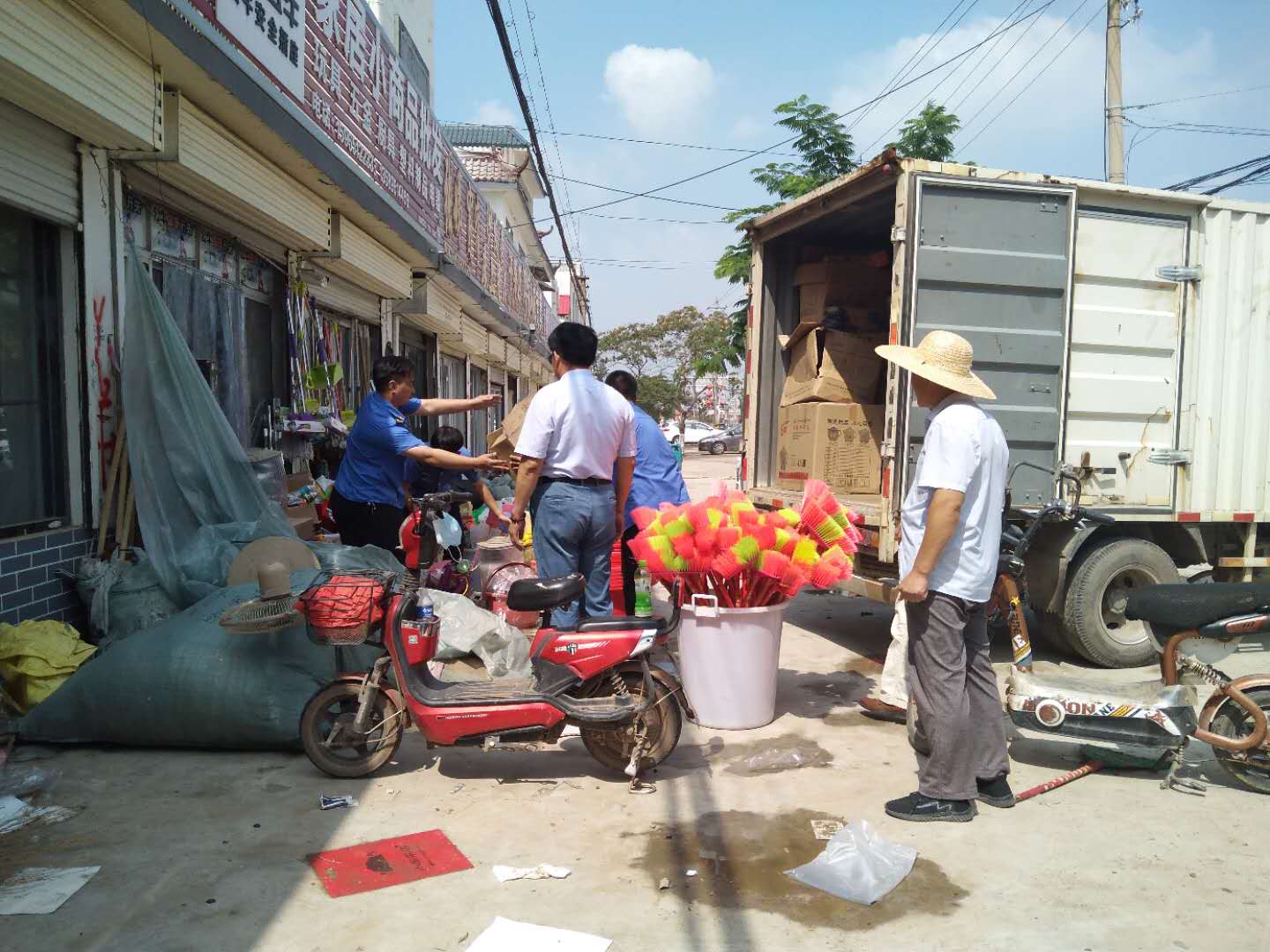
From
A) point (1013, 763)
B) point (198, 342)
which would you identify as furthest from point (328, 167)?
point (1013, 763)

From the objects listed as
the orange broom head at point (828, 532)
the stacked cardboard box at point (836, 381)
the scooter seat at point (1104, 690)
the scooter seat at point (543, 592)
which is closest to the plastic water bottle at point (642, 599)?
the stacked cardboard box at point (836, 381)

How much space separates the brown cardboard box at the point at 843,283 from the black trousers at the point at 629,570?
2099 millimetres

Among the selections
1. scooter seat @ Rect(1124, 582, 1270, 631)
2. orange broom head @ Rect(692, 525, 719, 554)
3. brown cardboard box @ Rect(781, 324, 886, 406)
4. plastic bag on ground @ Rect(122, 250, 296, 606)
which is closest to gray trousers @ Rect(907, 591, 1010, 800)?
scooter seat @ Rect(1124, 582, 1270, 631)

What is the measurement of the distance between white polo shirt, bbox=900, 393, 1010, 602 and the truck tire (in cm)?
248

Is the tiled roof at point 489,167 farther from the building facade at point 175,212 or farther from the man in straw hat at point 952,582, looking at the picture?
the man in straw hat at point 952,582

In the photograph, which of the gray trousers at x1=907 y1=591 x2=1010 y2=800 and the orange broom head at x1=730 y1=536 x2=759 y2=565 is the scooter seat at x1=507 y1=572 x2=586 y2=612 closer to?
the orange broom head at x1=730 y1=536 x2=759 y2=565

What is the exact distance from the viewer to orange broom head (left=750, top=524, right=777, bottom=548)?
3.96 m

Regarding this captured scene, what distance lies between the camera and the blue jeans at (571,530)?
4016 millimetres

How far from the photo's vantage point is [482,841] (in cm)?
301

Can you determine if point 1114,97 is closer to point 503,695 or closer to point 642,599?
point 642,599

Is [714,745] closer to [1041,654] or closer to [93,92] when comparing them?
[1041,654]

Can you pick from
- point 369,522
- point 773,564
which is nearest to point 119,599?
point 369,522

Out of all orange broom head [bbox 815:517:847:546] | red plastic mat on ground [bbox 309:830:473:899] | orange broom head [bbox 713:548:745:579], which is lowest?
red plastic mat on ground [bbox 309:830:473:899]

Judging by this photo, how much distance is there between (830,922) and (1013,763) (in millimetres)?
1757
